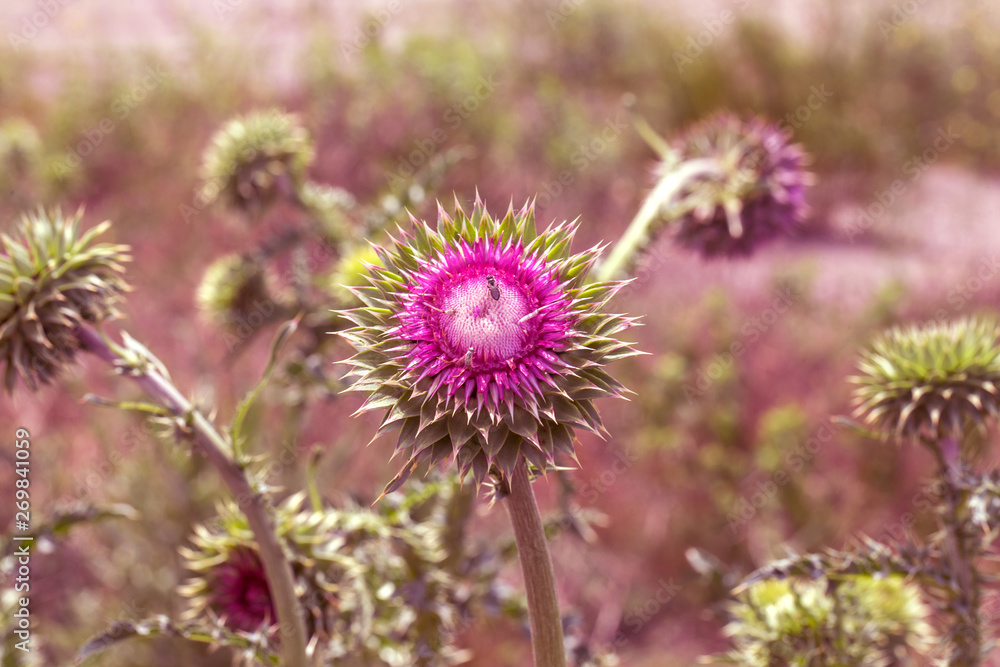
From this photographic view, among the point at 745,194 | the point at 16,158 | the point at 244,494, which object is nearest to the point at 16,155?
the point at 16,158

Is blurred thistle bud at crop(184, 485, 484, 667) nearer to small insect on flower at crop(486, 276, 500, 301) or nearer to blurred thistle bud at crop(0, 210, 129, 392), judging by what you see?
blurred thistle bud at crop(0, 210, 129, 392)

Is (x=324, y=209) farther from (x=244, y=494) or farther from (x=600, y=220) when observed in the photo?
(x=600, y=220)

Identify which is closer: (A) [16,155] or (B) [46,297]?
(B) [46,297]

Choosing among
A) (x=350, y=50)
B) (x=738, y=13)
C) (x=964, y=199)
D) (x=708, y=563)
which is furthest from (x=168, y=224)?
(x=964, y=199)

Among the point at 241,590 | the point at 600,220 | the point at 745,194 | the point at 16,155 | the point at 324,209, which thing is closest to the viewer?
the point at 241,590

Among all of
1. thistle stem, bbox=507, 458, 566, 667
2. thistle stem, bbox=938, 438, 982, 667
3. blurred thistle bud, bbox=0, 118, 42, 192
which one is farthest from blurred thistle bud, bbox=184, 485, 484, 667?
blurred thistle bud, bbox=0, 118, 42, 192

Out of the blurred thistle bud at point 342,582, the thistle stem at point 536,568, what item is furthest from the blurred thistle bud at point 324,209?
the thistle stem at point 536,568

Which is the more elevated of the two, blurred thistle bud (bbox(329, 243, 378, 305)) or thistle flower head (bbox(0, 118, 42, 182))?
thistle flower head (bbox(0, 118, 42, 182))
